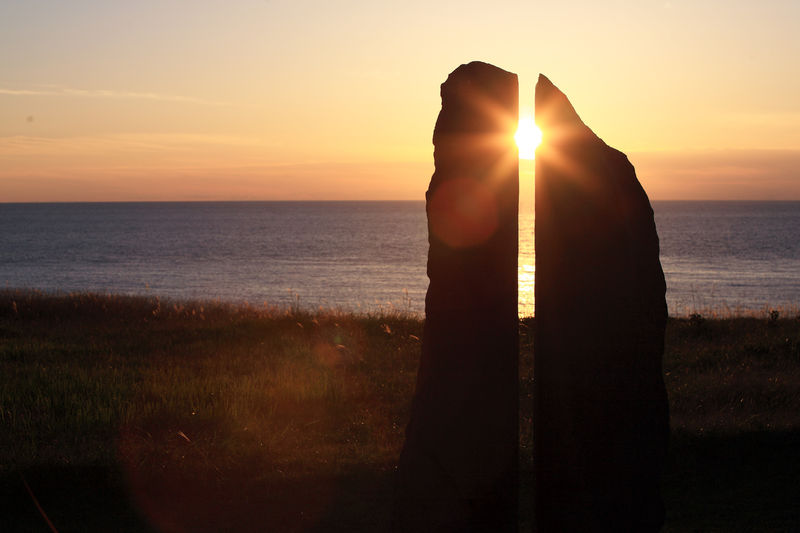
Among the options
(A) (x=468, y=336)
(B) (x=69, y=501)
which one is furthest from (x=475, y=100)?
(B) (x=69, y=501)

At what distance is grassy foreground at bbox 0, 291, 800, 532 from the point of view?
6.81 metres

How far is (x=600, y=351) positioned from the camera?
534cm

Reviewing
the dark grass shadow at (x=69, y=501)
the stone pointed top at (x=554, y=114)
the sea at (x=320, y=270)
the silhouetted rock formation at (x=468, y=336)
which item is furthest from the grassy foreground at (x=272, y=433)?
the sea at (x=320, y=270)

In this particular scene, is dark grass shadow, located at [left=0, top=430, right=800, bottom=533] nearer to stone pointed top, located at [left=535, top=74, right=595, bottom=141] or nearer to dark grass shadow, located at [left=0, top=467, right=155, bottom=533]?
dark grass shadow, located at [left=0, top=467, right=155, bottom=533]

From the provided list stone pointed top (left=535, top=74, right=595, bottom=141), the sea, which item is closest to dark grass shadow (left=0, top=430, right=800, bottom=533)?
stone pointed top (left=535, top=74, right=595, bottom=141)

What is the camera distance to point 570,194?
5.46 metres

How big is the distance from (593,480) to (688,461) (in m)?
3.01

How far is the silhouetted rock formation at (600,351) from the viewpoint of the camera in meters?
5.35

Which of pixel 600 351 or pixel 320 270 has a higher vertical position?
pixel 600 351

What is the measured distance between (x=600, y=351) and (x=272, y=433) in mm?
4578

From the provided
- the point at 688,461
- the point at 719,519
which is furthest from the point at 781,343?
the point at 719,519

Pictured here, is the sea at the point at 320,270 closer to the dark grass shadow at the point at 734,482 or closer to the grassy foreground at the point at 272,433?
the grassy foreground at the point at 272,433

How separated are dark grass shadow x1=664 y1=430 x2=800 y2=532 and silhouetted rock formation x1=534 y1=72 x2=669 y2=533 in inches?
60.6

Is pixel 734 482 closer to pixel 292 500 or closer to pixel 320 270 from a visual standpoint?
pixel 292 500
